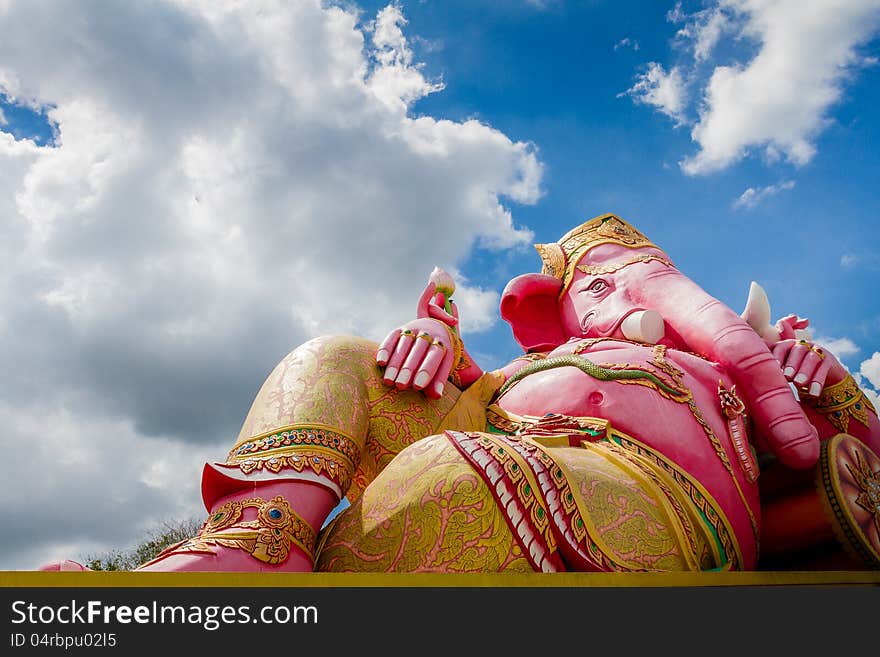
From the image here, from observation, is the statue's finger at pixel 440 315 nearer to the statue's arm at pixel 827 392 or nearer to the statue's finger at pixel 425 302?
the statue's finger at pixel 425 302

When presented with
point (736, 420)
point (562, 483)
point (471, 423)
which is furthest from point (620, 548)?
point (736, 420)

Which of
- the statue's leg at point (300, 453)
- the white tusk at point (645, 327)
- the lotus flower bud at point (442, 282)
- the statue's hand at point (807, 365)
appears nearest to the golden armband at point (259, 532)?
the statue's leg at point (300, 453)

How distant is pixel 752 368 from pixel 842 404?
0.81 metres

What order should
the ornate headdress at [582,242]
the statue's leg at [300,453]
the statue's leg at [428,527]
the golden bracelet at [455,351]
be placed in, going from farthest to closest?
the ornate headdress at [582,242]
the golden bracelet at [455,351]
the statue's leg at [300,453]
the statue's leg at [428,527]

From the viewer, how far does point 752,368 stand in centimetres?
338

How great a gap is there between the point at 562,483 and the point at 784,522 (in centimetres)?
158

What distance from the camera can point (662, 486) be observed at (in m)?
2.70

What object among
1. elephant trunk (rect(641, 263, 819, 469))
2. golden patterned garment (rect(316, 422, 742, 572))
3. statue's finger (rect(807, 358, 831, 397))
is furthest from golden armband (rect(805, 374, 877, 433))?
golden patterned garment (rect(316, 422, 742, 572))

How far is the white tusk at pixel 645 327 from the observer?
351 cm

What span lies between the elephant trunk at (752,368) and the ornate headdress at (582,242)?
0.57 meters

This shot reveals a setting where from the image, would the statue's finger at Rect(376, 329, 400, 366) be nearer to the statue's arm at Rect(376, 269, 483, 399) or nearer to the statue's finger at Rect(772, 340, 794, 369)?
the statue's arm at Rect(376, 269, 483, 399)

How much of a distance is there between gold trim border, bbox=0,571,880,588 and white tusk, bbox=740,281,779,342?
187cm

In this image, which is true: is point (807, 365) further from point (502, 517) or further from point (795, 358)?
point (502, 517)

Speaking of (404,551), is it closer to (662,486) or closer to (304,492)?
(304,492)
